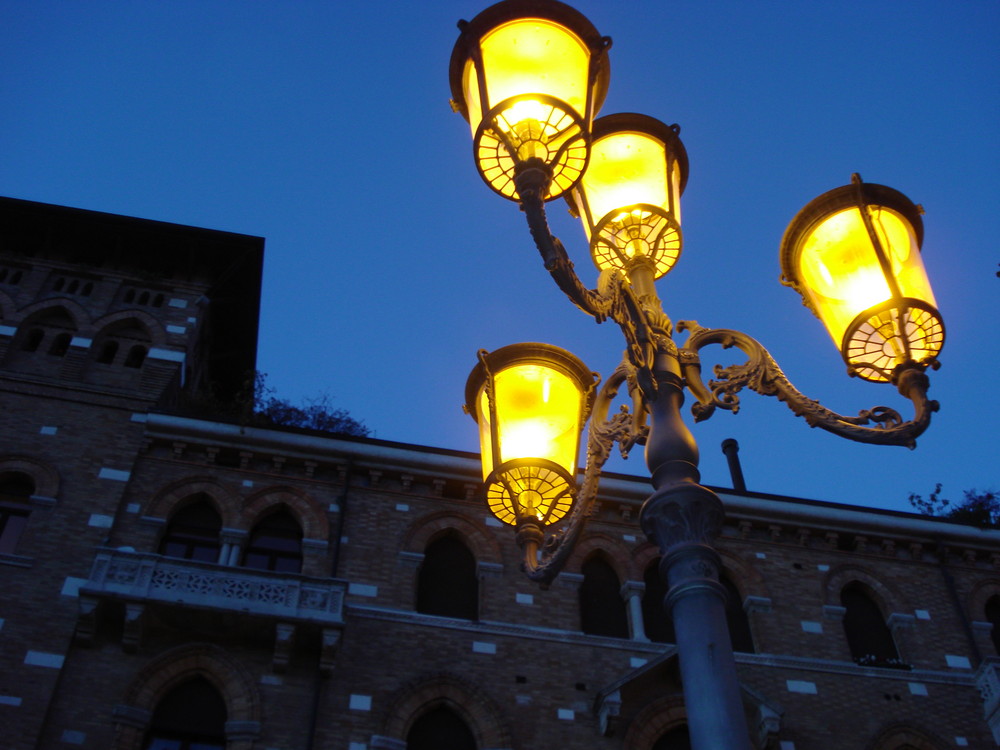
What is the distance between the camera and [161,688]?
13.9 m

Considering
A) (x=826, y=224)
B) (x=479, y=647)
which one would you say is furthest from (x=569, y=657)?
(x=826, y=224)

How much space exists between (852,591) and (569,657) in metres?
5.77

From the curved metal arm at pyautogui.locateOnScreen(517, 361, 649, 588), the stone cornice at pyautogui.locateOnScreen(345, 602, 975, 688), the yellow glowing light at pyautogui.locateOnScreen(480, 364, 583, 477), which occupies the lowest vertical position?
the curved metal arm at pyautogui.locateOnScreen(517, 361, 649, 588)

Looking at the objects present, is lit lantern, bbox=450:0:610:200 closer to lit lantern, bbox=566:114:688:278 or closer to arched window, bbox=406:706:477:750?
lit lantern, bbox=566:114:688:278

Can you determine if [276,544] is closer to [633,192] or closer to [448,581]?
[448,581]

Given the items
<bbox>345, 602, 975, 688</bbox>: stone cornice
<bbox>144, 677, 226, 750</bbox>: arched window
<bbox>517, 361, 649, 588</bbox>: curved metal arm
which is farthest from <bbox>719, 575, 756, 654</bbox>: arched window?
<bbox>517, 361, 649, 588</bbox>: curved metal arm

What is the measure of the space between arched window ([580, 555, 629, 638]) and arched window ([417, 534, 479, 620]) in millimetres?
1839

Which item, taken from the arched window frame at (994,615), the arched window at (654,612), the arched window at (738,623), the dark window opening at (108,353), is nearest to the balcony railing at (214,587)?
the arched window at (654,612)

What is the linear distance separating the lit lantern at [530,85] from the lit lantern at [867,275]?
1592 millimetres

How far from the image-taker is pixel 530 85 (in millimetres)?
5590

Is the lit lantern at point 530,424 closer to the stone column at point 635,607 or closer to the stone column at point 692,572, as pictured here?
the stone column at point 692,572

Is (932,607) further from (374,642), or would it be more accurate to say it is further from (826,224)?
(826,224)

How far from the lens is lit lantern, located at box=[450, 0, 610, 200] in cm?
551

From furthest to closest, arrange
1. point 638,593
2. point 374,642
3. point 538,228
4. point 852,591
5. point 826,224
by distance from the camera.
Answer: point 852,591 → point 638,593 → point 374,642 → point 826,224 → point 538,228
